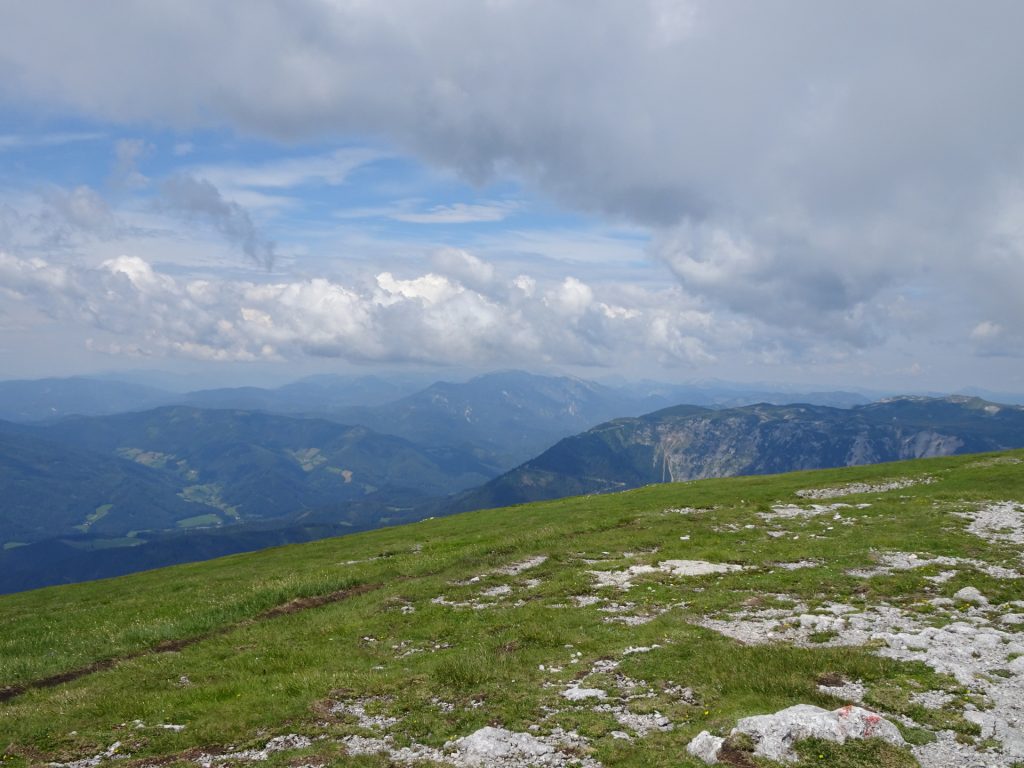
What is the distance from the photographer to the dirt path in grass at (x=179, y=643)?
22114 mm

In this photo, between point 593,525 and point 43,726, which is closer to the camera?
point 43,726

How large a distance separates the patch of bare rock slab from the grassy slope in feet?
1.44

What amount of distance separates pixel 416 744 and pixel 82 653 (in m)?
20.3

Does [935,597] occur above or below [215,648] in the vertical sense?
above

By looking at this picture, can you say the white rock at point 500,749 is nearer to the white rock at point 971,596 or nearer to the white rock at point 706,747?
the white rock at point 706,747

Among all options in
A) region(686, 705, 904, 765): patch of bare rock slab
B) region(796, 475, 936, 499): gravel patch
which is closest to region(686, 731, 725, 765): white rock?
region(686, 705, 904, 765): patch of bare rock slab

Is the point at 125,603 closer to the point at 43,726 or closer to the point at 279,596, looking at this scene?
the point at 279,596

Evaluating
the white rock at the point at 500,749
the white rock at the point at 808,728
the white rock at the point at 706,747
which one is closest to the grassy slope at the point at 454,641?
the white rock at the point at 706,747

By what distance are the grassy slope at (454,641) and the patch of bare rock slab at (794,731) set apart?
1.44 feet

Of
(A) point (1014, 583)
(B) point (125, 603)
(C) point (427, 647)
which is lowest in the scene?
(B) point (125, 603)

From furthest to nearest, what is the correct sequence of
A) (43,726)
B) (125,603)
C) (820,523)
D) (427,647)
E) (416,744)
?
(820,523) < (125,603) < (427,647) < (43,726) < (416,744)

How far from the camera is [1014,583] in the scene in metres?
23.5

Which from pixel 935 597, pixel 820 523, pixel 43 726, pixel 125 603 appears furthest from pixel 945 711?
pixel 125 603

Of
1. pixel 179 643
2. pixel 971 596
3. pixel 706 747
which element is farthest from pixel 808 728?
pixel 179 643
